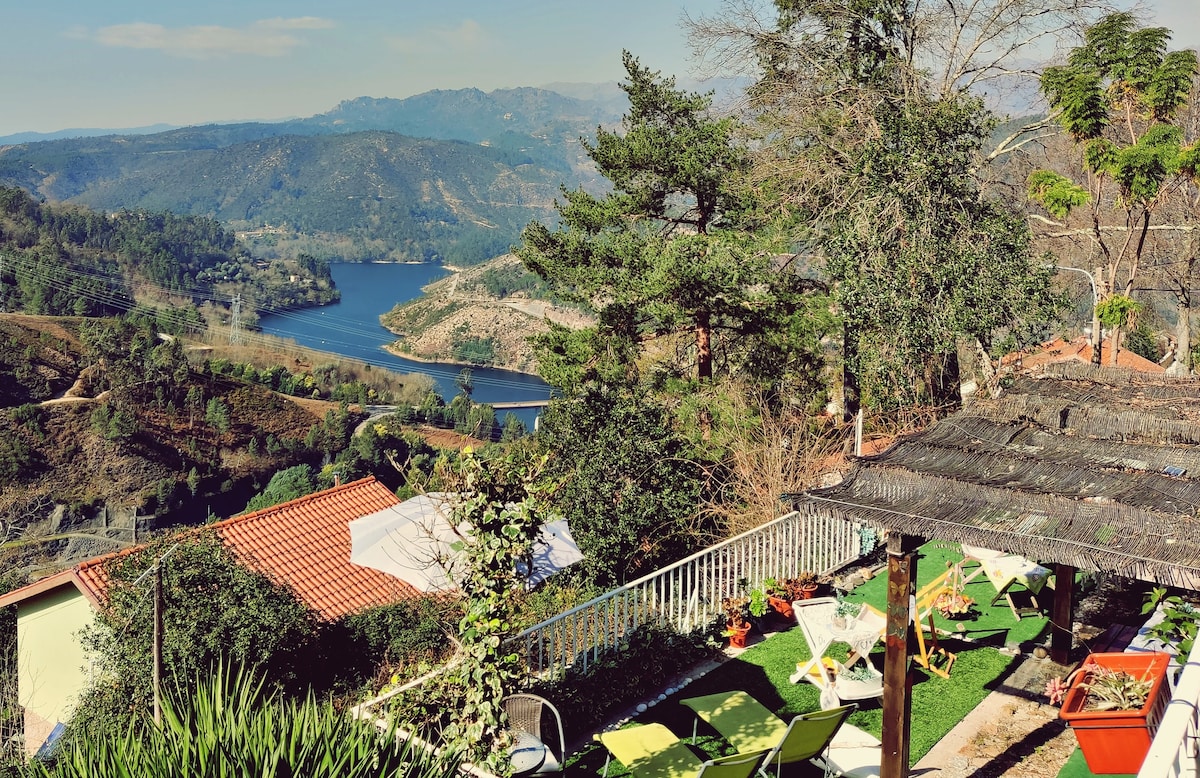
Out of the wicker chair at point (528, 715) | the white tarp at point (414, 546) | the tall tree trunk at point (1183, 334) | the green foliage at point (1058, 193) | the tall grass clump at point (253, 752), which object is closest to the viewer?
the tall grass clump at point (253, 752)

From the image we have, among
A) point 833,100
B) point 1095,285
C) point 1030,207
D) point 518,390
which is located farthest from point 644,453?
point 518,390

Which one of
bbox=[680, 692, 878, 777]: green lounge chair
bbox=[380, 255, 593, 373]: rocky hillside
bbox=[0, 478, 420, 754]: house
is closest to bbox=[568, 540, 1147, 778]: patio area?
bbox=[680, 692, 878, 777]: green lounge chair

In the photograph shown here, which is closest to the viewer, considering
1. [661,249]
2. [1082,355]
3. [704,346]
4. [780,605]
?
[780,605]

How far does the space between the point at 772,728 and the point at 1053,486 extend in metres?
2.09

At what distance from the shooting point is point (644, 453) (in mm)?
10383

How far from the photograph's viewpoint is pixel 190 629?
770 centimetres

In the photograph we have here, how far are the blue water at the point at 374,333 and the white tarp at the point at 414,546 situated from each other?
70630 mm

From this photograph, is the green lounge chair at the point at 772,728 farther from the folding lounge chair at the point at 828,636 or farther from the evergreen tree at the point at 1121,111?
the evergreen tree at the point at 1121,111

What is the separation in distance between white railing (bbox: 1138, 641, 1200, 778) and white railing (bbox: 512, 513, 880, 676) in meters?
2.92

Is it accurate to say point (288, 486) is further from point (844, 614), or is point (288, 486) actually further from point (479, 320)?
point (844, 614)

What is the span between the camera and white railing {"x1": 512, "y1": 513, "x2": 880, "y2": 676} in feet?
21.2

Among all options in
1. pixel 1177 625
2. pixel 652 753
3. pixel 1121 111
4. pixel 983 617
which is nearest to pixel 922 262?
pixel 1121 111

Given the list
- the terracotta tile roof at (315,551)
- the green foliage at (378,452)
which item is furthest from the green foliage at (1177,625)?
the green foliage at (378,452)

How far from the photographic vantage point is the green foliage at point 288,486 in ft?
191
